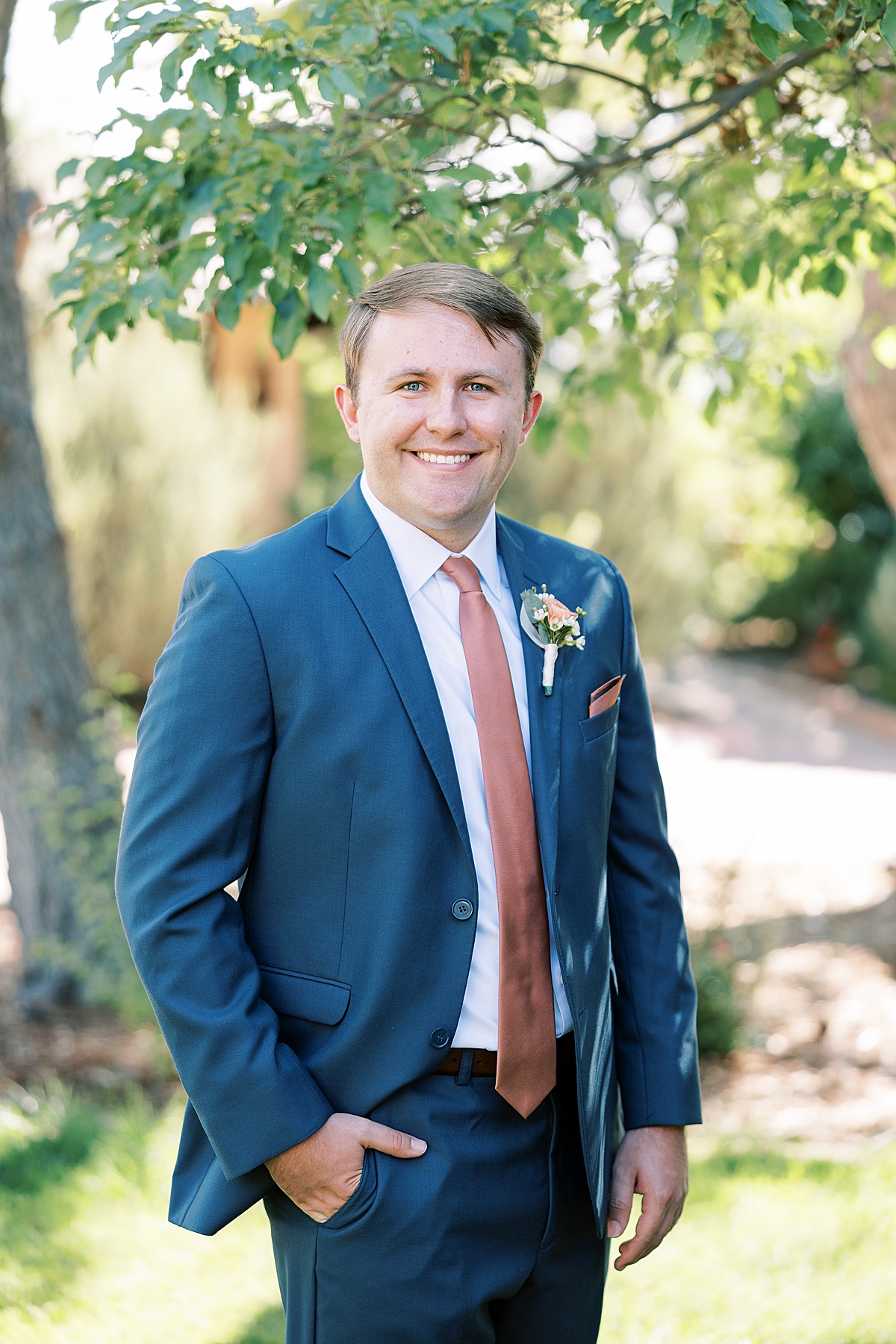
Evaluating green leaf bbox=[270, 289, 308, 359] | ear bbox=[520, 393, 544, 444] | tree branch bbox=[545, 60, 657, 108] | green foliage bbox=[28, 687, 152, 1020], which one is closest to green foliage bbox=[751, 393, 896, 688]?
green foliage bbox=[28, 687, 152, 1020]

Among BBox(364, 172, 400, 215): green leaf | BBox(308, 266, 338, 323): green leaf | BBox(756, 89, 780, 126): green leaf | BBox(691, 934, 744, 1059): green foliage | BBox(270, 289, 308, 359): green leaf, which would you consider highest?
BBox(756, 89, 780, 126): green leaf

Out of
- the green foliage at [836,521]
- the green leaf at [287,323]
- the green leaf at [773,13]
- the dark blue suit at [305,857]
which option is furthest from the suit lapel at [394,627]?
the green foliage at [836,521]

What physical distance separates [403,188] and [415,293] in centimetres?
93

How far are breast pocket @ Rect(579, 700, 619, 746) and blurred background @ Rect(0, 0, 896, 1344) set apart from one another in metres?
1.52

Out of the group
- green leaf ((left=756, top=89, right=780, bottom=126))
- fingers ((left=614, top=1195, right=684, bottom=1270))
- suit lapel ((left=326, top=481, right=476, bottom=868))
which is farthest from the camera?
green leaf ((left=756, top=89, right=780, bottom=126))

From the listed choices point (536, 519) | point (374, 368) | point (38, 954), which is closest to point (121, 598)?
point (536, 519)

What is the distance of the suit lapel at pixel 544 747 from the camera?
1733 mm

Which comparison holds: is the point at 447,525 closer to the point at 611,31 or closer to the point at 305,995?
the point at 305,995

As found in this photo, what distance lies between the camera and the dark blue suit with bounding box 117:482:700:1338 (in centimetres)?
157

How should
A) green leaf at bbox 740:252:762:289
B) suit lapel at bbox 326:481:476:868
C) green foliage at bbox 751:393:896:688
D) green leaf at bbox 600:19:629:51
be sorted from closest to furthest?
suit lapel at bbox 326:481:476:868 < green leaf at bbox 600:19:629:51 < green leaf at bbox 740:252:762:289 < green foliage at bbox 751:393:896:688

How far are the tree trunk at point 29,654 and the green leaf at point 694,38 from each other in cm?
343

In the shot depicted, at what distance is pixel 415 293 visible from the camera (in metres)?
1.72

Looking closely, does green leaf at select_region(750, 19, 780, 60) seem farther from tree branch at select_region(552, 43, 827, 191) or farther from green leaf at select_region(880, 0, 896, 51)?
tree branch at select_region(552, 43, 827, 191)

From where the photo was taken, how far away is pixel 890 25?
1927 mm
